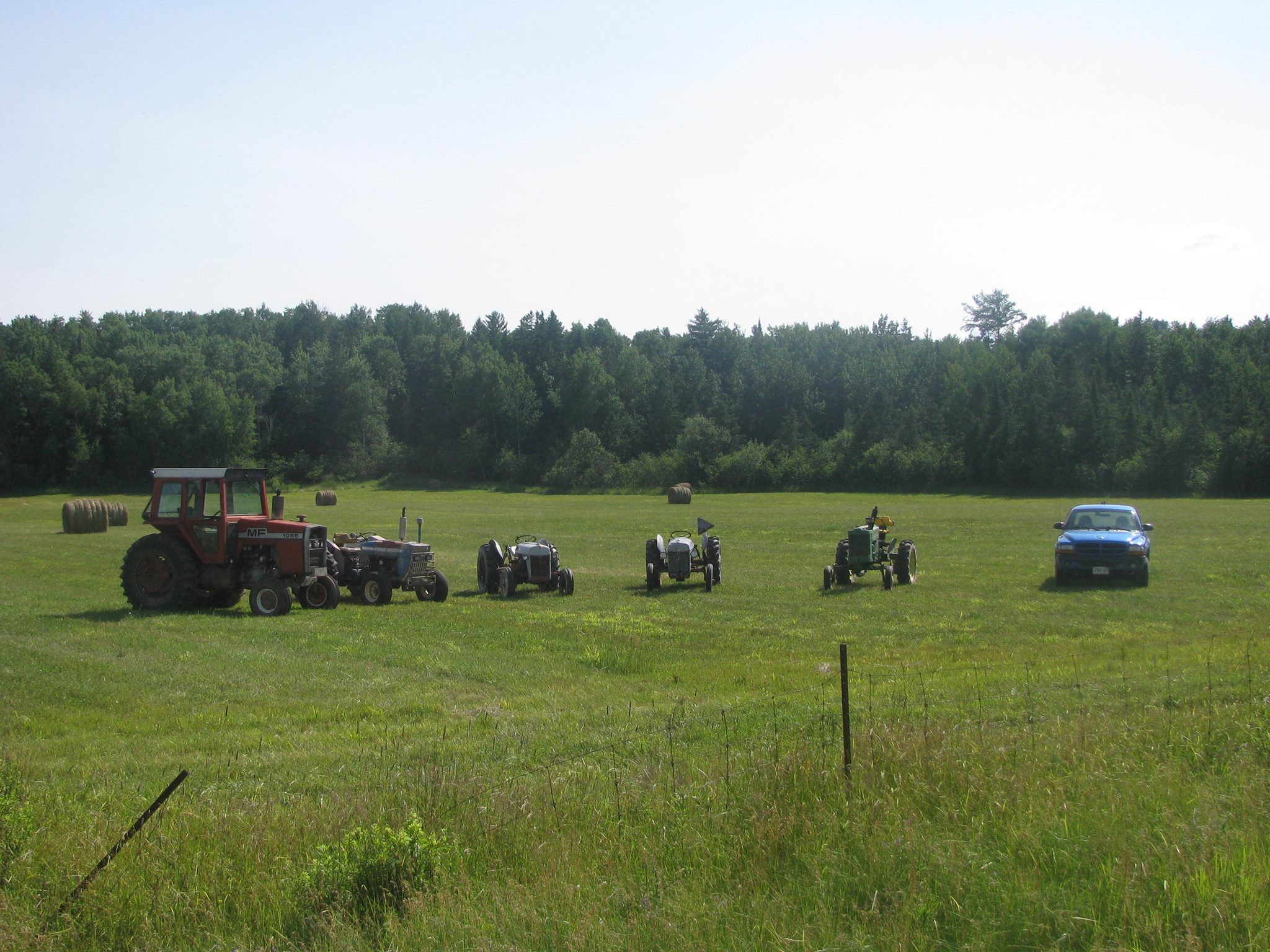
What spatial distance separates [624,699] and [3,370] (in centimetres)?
9271

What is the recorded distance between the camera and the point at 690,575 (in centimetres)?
2341

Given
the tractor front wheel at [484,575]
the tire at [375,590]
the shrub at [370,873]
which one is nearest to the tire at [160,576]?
the tire at [375,590]

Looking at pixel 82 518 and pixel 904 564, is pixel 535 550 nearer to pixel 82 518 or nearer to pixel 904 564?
pixel 904 564

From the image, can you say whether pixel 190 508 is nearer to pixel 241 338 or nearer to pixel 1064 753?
pixel 1064 753

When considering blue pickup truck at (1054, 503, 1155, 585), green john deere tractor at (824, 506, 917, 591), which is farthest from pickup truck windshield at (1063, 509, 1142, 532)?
green john deere tractor at (824, 506, 917, 591)

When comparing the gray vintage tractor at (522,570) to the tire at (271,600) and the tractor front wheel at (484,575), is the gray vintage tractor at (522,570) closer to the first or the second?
the tractor front wheel at (484,575)

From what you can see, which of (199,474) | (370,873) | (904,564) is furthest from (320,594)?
(370,873)

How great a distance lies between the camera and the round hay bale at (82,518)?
42.1 meters

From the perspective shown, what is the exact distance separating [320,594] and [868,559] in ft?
36.0

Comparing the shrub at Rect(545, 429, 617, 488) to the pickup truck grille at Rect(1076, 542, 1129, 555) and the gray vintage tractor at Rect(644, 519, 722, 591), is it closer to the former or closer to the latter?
the gray vintage tractor at Rect(644, 519, 722, 591)

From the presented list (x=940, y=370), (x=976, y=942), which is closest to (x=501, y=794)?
(x=976, y=942)

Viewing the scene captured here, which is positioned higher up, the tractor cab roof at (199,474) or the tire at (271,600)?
the tractor cab roof at (199,474)

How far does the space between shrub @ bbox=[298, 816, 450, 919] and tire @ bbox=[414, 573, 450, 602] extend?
15432mm

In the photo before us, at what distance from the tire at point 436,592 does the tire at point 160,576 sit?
4184mm
